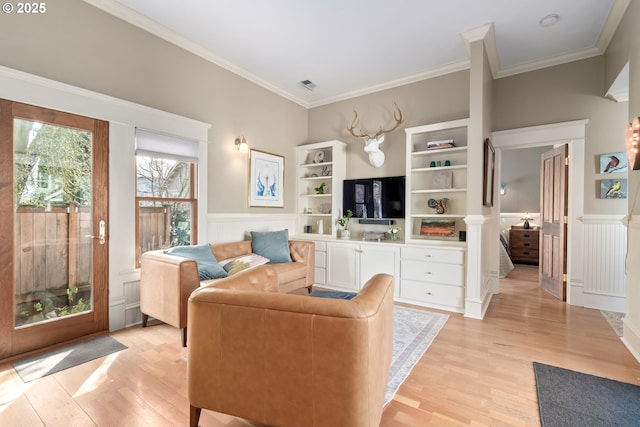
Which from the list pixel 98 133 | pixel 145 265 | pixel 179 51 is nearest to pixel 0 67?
pixel 98 133

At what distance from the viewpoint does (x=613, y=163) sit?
3457 millimetres

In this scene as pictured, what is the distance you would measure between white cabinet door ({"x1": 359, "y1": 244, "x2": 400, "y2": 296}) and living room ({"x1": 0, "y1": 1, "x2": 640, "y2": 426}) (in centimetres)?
110

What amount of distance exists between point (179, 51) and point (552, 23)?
3982 millimetres

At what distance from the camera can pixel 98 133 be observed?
271 cm

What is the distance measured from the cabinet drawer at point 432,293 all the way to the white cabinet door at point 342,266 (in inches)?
27.3

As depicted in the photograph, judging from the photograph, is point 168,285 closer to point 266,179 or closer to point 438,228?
point 266,179

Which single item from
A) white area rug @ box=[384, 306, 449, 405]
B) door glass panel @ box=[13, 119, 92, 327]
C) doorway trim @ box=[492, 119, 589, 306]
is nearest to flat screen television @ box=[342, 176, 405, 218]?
white area rug @ box=[384, 306, 449, 405]

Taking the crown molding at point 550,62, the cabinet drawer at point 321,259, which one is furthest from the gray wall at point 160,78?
the crown molding at point 550,62

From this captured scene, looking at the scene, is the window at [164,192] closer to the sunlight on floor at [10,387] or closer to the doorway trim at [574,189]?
the sunlight on floor at [10,387]

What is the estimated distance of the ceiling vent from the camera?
4.46 m

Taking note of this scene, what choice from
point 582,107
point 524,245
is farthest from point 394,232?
point 524,245

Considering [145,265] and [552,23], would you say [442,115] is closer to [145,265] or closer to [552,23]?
[552,23]

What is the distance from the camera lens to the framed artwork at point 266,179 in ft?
14.0

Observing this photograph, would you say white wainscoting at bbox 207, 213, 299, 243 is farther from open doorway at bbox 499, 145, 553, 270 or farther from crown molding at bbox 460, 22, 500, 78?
open doorway at bbox 499, 145, 553, 270
